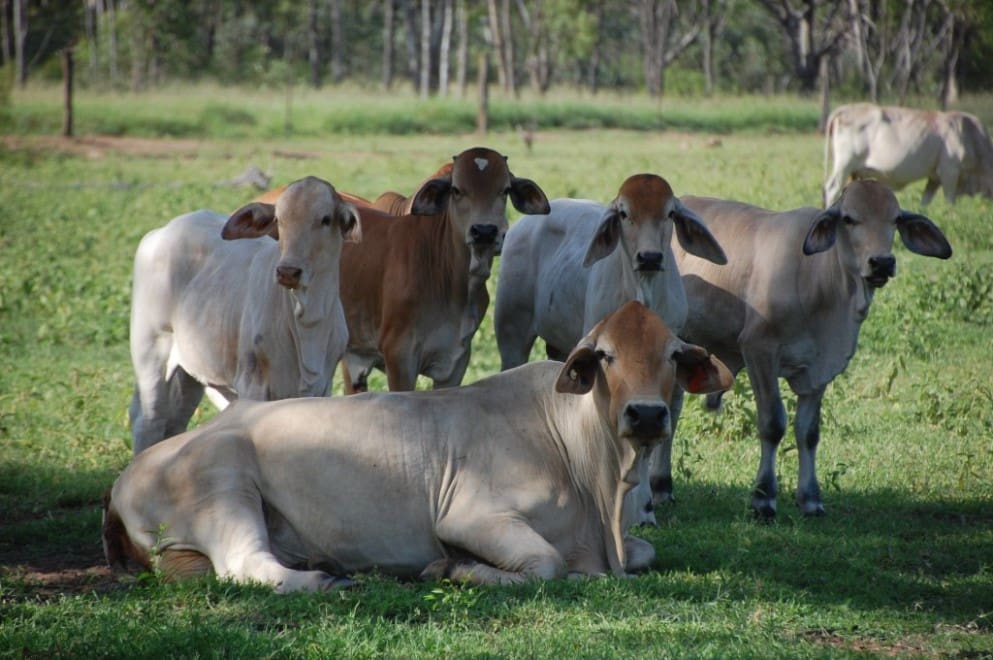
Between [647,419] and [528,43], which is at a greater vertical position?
[647,419]

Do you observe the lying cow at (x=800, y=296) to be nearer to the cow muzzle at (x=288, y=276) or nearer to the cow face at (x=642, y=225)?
the cow face at (x=642, y=225)

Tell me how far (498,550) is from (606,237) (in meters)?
2.22

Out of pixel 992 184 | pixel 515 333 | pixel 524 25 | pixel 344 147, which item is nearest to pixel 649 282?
pixel 515 333

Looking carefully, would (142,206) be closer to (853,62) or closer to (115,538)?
(115,538)

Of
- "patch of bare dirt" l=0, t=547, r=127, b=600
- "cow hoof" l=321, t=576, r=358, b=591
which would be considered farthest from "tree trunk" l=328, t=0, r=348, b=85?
"cow hoof" l=321, t=576, r=358, b=591

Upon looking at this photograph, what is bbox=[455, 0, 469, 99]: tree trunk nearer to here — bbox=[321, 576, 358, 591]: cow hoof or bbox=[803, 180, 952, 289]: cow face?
bbox=[803, 180, 952, 289]: cow face

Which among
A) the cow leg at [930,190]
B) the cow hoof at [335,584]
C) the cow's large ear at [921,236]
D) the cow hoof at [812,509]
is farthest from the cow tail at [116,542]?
the cow leg at [930,190]

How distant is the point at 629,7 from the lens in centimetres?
6500

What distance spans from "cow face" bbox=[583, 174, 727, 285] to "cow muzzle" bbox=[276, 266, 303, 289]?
1516mm

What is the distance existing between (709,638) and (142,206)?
16.3m

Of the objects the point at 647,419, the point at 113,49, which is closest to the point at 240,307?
the point at 647,419

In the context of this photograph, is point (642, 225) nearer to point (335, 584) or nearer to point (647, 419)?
point (647, 419)

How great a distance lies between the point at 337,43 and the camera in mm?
59625

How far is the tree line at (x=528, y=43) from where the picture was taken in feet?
156
